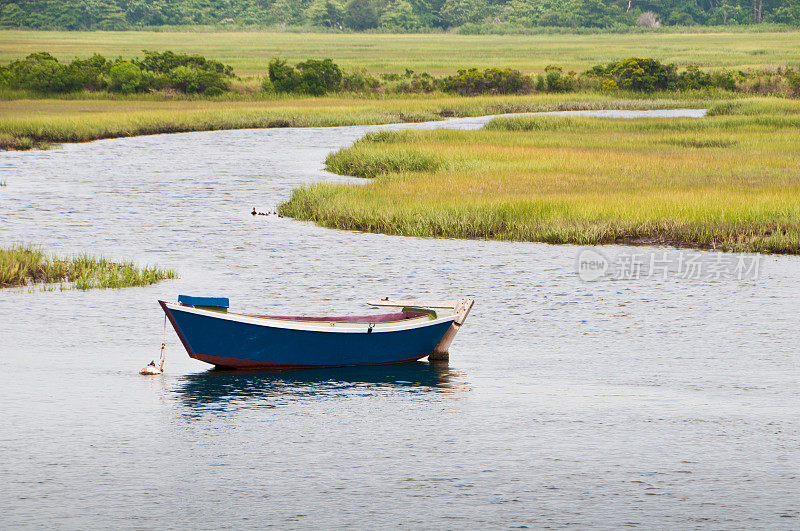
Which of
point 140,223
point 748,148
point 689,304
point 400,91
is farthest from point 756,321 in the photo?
point 400,91

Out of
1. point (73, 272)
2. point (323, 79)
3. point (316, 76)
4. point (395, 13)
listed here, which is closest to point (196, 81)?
point (316, 76)

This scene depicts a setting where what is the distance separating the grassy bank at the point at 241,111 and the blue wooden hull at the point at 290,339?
135ft

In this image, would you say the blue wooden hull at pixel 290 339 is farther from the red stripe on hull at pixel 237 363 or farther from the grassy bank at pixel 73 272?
the grassy bank at pixel 73 272

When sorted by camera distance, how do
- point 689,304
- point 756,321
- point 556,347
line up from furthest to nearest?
point 689,304 < point 756,321 < point 556,347

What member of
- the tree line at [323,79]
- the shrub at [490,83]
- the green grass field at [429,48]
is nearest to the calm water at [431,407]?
the tree line at [323,79]

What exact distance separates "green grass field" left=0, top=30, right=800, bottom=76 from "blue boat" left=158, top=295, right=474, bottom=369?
84.2m

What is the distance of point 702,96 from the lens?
78.9 metres

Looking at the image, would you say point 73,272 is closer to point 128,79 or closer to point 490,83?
point 128,79

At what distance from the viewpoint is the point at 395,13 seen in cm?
18350

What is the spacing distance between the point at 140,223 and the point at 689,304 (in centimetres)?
1624

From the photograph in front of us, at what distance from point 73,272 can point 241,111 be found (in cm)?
4569

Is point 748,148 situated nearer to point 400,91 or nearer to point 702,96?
point 702,96

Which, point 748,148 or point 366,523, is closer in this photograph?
point 366,523

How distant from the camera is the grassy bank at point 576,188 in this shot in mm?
28312
